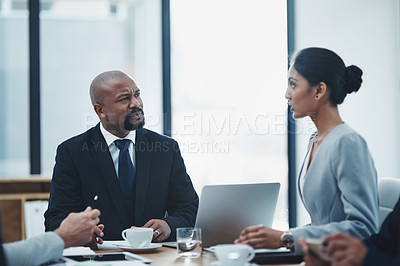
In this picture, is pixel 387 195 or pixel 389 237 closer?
pixel 389 237

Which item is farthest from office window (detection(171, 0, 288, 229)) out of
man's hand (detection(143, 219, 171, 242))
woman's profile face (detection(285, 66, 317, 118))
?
woman's profile face (detection(285, 66, 317, 118))

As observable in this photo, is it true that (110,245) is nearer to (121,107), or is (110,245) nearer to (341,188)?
(121,107)

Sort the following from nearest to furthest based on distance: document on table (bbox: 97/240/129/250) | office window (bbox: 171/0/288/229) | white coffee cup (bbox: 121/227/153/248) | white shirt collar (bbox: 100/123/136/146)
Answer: white coffee cup (bbox: 121/227/153/248) → document on table (bbox: 97/240/129/250) → white shirt collar (bbox: 100/123/136/146) → office window (bbox: 171/0/288/229)

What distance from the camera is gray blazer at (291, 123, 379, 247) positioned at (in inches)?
77.7

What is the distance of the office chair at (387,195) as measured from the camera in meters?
2.29

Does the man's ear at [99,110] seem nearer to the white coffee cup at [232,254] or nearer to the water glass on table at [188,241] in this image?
the water glass on table at [188,241]

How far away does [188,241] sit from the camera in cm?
214

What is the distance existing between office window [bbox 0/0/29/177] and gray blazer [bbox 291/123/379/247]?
10.1ft

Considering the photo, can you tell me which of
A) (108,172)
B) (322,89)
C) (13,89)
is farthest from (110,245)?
(13,89)

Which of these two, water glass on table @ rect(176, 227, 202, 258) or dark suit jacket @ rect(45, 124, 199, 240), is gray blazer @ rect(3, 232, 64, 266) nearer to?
water glass on table @ rect(176, 227, 202, 258)

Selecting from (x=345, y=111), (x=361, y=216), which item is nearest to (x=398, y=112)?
(x=345, y=111)

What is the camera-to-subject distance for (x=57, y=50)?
4738 mm

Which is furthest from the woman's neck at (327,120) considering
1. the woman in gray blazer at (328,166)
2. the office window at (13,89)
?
the office window at (13,89)

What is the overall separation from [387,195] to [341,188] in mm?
417
